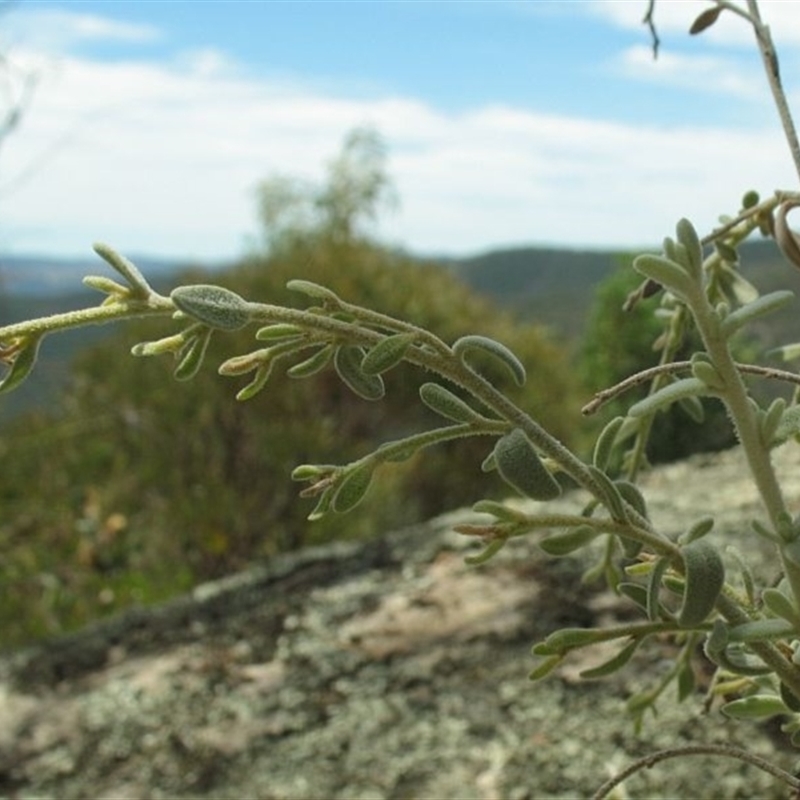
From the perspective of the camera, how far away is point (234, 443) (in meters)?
3.75

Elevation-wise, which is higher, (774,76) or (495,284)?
(495,284)

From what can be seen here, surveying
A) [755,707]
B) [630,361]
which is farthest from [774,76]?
[630,361]

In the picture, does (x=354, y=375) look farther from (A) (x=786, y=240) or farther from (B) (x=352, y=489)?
(A) (x=786, y=240)

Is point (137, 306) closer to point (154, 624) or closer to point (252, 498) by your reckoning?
point (154, 624)

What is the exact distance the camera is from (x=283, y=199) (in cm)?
838

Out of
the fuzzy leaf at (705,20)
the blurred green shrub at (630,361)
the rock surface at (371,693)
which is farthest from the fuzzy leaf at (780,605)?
the blurred green shrub at (630,361)

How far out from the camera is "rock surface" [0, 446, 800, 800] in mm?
1216

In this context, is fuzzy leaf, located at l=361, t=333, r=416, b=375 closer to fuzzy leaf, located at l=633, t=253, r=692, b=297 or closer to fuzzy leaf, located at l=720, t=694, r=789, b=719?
fuzzy leaf, located at l=633, t=253, r=692, b=297

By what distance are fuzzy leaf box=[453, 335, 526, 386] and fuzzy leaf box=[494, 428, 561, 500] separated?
4 cm

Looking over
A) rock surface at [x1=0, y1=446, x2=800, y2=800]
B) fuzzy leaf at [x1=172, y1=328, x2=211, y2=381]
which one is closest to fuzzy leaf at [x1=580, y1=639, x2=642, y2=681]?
fuzzy leaf at [x1=172, y1=328, x2=211, y2=381]

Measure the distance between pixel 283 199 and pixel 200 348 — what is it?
794cm

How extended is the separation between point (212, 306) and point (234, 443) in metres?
3.25

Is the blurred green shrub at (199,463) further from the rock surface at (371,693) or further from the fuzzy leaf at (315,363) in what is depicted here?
the fuzzy leaf at (315,363)

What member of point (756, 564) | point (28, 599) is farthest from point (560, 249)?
point (756, 564)
